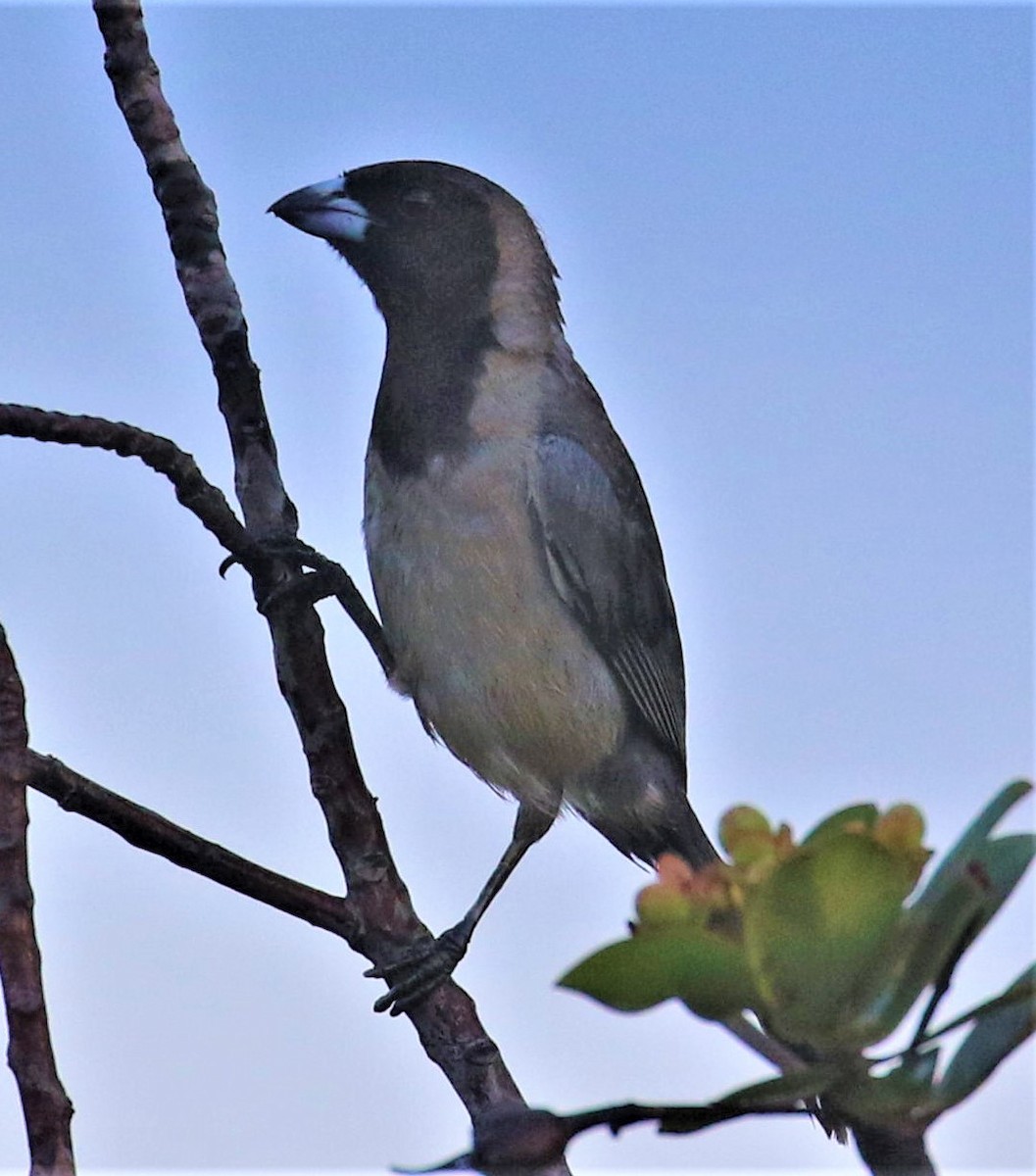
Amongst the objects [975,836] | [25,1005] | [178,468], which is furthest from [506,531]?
[975,836]

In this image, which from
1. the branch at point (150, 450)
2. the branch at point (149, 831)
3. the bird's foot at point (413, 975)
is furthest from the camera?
the bird's foot at point (413, 975)

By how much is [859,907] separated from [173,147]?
1.93 meters

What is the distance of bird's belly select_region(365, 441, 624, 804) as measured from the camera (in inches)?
139

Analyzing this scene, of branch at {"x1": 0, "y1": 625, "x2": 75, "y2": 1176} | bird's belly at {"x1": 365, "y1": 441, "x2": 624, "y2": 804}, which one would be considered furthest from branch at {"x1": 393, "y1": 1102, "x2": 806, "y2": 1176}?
Answer: bird's belly at {"x1": 365, "y1": 441, "x2": 624, "y2": 804}

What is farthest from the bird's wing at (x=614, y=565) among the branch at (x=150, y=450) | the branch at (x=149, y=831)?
the branch at (x=149, y=831)

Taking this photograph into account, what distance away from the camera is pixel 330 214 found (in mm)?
3830

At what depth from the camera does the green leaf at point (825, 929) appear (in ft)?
2.86

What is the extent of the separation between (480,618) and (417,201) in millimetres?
984

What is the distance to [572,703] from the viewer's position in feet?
12.1

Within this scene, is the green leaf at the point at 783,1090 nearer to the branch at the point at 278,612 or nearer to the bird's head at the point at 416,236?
the branch at the point at 278,612

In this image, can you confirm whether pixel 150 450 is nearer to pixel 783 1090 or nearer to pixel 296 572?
pixel 296 572

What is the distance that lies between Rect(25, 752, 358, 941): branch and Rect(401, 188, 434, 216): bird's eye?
2077mm

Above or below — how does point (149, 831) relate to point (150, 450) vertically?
below

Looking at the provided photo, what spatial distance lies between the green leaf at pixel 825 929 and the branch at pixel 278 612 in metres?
1.41
